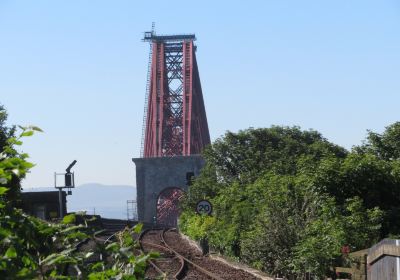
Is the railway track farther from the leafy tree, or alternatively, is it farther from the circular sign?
the leafy tree

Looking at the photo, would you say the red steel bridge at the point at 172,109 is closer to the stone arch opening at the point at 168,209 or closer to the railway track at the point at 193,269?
the stone arch opening at the point at 168,209

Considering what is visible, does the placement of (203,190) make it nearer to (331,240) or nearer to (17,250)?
(331,240)

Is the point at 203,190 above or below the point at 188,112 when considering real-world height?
below

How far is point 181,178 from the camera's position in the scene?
82.3 meters

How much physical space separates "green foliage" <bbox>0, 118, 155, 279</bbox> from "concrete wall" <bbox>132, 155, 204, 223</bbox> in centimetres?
7780

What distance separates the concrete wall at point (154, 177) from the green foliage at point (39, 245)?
77799mm

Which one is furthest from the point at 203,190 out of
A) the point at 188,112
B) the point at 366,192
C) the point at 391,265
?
the point at 188,112

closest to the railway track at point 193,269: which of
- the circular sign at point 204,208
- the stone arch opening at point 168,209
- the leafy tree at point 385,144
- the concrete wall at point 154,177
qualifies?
the circular sign at point 204,208

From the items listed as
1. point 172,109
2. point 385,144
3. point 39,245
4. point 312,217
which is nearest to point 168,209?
point 172,109

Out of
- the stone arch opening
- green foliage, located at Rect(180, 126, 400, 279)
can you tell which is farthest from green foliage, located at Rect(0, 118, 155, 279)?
the stone arch opening

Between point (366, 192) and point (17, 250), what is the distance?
57.7 ft

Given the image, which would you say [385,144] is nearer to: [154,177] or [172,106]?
[154,177]

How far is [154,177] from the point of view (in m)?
82.4

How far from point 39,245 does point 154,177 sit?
79.2m
